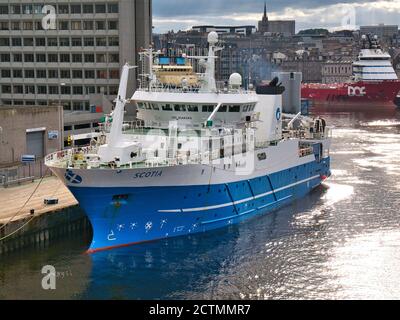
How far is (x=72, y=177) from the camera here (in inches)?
1126

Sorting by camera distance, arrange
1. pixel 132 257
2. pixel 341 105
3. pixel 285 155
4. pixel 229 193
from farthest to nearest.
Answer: pixel 341 105 < pixel 285 155 < pixel 229 193 < pixel 132 257

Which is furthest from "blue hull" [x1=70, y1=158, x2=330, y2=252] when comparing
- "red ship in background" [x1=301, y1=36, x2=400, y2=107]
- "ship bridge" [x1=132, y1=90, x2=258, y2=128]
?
"red ship in background" [x1=301, y1=36, x2=400, y2=107]

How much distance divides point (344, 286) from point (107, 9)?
141 ft

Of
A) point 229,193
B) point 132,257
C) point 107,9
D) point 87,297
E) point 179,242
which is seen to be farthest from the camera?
point 107,9

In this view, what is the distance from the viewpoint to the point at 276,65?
168875 mm

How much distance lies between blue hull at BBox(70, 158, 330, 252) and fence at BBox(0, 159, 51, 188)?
912 cm

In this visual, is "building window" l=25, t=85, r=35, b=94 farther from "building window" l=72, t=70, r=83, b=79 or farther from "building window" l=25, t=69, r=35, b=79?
"building window" l=72, t=70, r=83, b=79

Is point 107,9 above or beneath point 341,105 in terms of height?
above

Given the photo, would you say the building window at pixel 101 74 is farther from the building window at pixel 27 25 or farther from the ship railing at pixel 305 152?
the ship railing at pixel 305 152

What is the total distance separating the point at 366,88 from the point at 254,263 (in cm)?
10200

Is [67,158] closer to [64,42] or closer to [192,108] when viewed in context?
[192,108]

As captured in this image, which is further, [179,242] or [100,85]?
[100,85]
